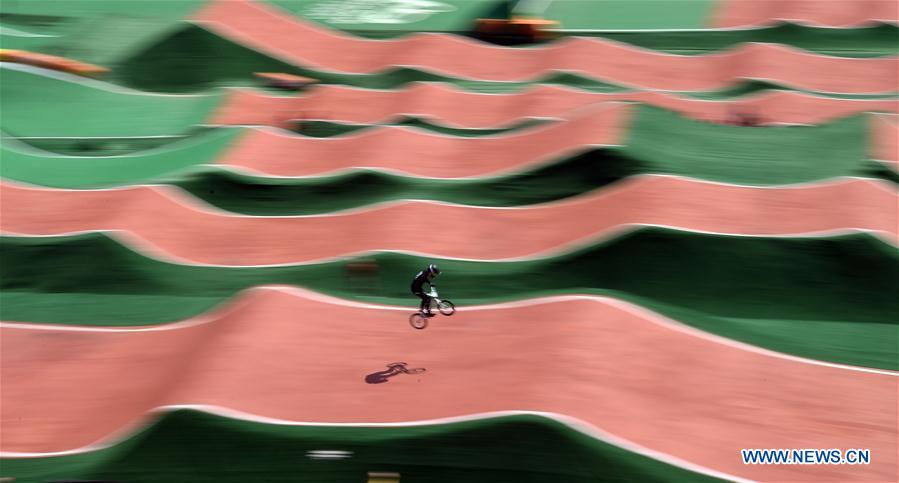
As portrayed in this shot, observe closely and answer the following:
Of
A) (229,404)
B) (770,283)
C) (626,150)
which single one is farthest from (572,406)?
(626,150)

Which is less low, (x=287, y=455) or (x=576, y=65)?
(x=576, y=65)

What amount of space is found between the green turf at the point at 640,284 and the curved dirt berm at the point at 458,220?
0.36 metres

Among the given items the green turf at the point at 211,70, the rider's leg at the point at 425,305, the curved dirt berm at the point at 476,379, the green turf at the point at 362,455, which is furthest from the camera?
the green turf at the point at 211,70

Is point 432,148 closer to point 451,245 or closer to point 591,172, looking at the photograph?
point 591,172

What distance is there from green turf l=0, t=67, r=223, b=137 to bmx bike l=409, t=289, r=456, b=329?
34.6 ft

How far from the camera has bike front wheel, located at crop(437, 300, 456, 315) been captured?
12.5 meters

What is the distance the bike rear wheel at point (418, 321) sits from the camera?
12.2m

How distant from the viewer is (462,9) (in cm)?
2728

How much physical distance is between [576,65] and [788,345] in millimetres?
12391

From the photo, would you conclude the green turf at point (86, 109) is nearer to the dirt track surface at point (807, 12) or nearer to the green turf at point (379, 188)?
the green turf at point (379, 188)

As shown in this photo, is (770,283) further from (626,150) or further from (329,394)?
(329,394)

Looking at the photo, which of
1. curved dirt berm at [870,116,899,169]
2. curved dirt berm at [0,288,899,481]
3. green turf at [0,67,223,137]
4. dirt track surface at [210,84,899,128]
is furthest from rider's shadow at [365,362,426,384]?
green turf at [0,67,223,137]

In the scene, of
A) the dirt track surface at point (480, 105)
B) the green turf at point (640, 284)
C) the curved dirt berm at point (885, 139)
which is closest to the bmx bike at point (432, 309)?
the green turf at point (640, 284)

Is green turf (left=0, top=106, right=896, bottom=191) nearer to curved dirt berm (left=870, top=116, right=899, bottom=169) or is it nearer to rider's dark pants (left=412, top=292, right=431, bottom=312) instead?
curved dirt berm (left=870, top=116, right=899, bottom=169)
